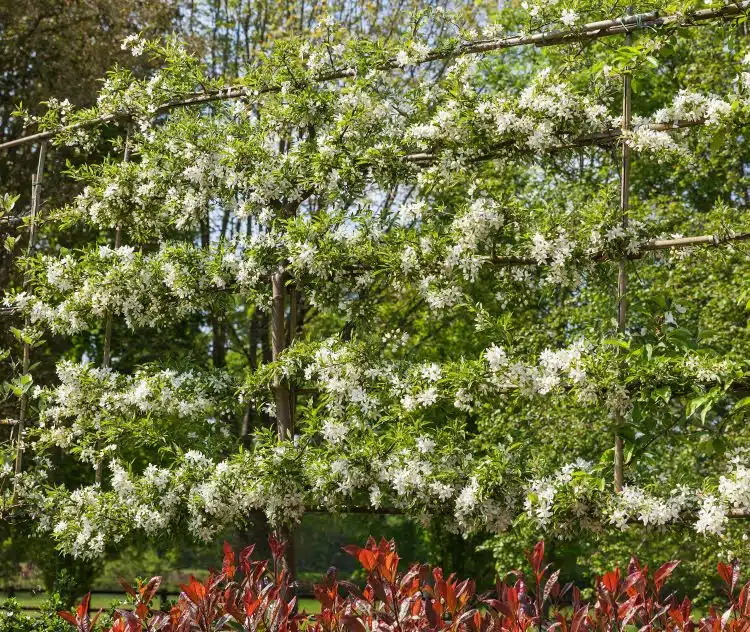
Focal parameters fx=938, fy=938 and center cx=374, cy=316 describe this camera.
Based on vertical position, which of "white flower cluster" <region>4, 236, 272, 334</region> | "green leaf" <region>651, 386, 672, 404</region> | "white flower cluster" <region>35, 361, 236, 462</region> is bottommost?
"white flower cluster" <region>35, 361, 236, 462</region>

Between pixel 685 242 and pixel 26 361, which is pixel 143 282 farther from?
pixel 685 242

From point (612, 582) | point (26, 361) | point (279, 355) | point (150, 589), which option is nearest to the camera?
point (612, 582)

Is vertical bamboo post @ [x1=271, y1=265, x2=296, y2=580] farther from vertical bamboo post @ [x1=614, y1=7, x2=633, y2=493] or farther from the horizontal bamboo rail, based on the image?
vertical bamboo post @ [x1=614, y1=7, x2=633, y2=493]

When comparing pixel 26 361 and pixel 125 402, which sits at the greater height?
pixel 26 361

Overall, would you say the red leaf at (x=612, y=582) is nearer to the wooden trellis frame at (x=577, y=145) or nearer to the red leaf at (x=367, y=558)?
the red leaf at (x=367, y=558)

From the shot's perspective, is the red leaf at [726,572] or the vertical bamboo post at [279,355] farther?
the vertical bamboo post at [279,355]

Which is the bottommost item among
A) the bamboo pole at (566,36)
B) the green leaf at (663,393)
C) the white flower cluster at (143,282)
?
the green leaf at (663,393)

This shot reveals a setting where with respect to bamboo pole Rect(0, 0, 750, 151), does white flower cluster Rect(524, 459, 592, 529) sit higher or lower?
lower

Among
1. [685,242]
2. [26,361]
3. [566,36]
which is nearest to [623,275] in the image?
[685,242]

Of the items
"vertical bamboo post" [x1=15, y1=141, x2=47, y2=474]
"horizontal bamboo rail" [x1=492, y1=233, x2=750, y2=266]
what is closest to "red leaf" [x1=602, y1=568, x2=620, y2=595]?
"horizontal bamboo rail" [x1=492, y1=233, x2=750, y2=266]

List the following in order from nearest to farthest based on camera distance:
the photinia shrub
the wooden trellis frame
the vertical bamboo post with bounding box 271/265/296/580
→ the photinia shrub → the wooden trellis frame → the vertical bamboo post with bounding box 271/265/296/580

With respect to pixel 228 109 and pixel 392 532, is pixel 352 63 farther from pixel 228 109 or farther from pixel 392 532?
pixel 392 532

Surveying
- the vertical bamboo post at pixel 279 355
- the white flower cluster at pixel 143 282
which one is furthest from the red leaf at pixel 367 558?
the white flower cluster at pixel 143 282

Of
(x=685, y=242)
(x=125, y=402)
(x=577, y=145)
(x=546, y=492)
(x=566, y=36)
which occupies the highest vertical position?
(x=566, y=36)
